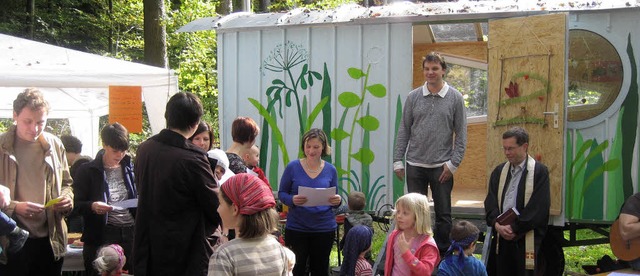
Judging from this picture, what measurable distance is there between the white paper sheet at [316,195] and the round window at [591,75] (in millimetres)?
2916

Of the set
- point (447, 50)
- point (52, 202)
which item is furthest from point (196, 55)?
point (52, 202)

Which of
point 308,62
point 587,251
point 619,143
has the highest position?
point 308,62

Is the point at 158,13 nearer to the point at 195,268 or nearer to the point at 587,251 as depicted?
the point at 587,251

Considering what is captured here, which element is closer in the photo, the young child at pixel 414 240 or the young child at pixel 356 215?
the young child at pixel 414 240

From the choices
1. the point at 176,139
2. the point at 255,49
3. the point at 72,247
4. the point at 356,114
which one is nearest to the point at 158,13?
the point at 255,49

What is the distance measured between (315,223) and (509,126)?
2320 millimetres

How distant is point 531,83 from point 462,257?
8.92ft

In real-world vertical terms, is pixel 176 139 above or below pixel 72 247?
above

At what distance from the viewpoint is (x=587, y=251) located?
13.0 meters

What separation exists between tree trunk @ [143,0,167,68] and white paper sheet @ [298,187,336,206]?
8.50 metres

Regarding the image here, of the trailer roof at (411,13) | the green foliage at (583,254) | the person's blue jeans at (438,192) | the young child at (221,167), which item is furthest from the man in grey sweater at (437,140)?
the green foliage at (583,254)

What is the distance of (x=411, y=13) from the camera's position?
823cm

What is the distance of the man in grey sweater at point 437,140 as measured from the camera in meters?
6.98

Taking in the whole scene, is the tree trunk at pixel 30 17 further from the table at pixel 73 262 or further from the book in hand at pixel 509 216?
the book in hand at pixel 509 216
